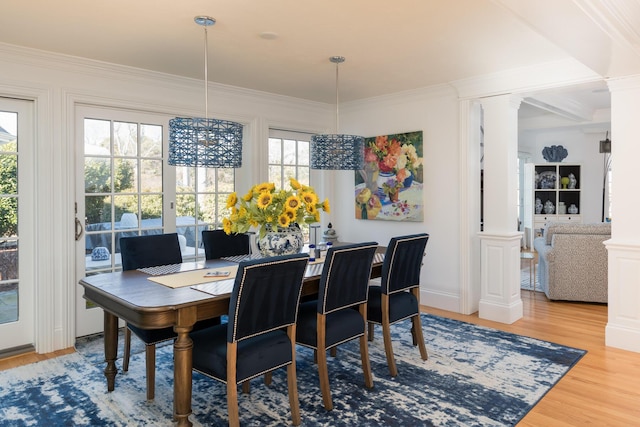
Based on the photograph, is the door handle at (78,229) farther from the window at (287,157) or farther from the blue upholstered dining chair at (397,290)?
the blue upholstered dining chair at (397,290)

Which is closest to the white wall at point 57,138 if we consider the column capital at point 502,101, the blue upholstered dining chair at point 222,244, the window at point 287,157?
the blue upholstered dining chair at point 222,244

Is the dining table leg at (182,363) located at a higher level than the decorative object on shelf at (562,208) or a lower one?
lower

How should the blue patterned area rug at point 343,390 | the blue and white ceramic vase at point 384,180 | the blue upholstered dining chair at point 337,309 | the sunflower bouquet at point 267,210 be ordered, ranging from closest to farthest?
the blue patterned area rug at point 343,390 < the blue upholstered dining chair at point 337,309 < the sunflower bouquet at point 267,210 < the blue and white ceramic vase at point 384,180

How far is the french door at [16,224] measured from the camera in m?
3.57

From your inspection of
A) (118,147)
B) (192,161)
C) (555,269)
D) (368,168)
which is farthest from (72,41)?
(555,269)

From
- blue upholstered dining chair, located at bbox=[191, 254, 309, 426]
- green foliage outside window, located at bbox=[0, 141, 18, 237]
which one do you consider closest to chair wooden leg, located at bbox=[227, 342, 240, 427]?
blue upholstered dining chair, located at bbox=[191, 254, 309, 426]

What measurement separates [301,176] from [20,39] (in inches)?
124

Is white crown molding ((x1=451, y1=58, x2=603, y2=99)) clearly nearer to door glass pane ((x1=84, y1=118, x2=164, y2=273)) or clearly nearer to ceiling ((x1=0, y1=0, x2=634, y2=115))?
ceiling ((x1=0, y1=0, x2=634, y2=115))

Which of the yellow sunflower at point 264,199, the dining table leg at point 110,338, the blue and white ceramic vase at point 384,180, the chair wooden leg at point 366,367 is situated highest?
the blue and white ceramic vase at point 384,180

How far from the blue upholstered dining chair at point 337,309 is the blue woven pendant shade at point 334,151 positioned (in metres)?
1.02

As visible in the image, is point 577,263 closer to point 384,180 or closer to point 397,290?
point 384,180

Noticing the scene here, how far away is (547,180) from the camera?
335 inches

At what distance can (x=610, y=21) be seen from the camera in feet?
7.60

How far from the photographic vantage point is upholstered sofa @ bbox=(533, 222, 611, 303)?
495 cm
